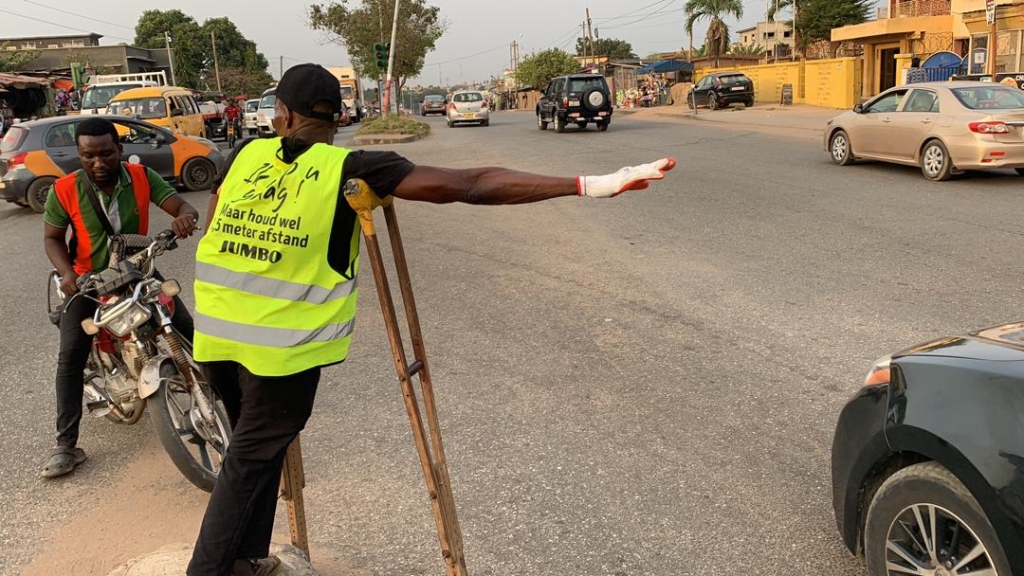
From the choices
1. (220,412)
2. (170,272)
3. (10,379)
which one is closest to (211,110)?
(170,272)

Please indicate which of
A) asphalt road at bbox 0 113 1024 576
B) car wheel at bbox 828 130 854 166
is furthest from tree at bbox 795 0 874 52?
asphalt road at bbox 0 113 1024 576

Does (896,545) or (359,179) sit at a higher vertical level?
(359,179)

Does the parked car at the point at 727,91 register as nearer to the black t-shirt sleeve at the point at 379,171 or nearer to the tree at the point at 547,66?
the black t-shirt sleeve at the point at 379,171

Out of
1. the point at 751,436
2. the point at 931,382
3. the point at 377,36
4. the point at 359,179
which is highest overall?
the point at 377,36

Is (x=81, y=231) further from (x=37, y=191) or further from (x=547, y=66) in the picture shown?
(x=547, y=66)

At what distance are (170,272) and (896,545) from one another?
24.5ft

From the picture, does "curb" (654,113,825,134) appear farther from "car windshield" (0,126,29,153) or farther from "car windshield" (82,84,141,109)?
"car windshield" (82,84,141,109)

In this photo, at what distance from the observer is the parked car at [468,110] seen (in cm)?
3384

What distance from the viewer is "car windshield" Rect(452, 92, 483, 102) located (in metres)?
34.3

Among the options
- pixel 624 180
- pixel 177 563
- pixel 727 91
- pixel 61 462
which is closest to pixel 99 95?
pixel 727 91

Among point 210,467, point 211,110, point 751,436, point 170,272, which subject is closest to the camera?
point 210,467

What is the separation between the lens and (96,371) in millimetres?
4418

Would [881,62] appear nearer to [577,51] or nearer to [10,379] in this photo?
[10,379]

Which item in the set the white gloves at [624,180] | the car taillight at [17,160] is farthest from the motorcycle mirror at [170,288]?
the car taillight at [17,160]
